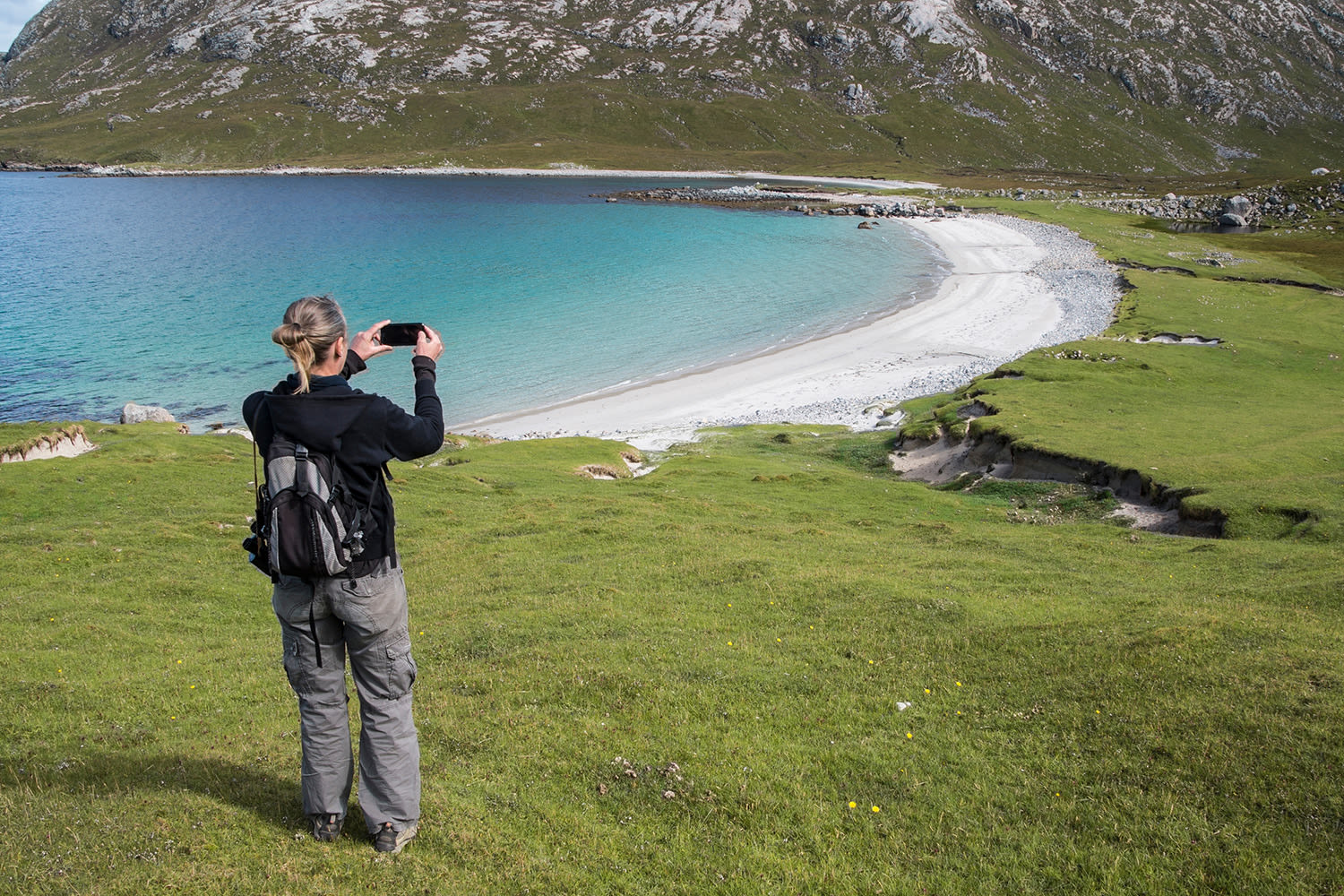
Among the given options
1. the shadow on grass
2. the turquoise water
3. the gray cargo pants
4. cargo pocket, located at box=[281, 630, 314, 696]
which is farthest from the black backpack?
the turquoise water

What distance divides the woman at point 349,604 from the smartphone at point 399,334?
17 cm

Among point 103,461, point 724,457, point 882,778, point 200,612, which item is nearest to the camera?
point 882,778

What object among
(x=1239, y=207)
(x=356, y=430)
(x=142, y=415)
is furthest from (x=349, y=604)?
(x=1239, y=207)

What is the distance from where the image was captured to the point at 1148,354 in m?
52.2

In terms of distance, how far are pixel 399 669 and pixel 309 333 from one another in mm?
3324

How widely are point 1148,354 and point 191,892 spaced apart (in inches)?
2304

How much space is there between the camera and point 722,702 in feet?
40.6

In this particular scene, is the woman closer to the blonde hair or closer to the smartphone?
the blonde hair

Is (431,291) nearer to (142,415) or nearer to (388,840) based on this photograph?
(142,415)

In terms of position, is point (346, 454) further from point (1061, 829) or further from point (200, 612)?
point (200, 612)

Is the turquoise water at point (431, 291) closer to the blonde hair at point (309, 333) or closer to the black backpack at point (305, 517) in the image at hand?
the blonde hair at point (309, 333)

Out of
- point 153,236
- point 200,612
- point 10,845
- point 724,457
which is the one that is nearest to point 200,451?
point 200,612

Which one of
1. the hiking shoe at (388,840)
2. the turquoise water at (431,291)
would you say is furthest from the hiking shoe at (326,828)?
the turquoise water at (431,291)

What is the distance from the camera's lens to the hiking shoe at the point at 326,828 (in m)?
8.00
